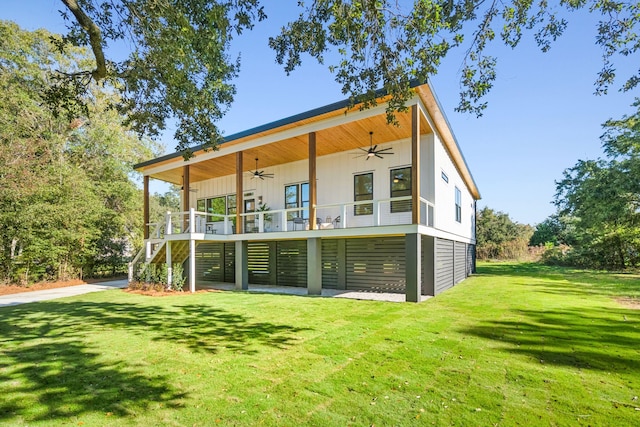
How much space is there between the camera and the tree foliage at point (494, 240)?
3200 cm

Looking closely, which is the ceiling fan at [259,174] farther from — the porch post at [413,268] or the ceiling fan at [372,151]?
the porch post at [413,268]

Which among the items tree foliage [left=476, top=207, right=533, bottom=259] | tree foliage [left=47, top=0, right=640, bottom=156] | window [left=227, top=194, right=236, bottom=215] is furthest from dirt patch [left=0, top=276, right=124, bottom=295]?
tree foliage [left=476, top=207, right=533, bottom=259]

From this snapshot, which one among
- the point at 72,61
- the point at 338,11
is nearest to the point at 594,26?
the point at 338,11

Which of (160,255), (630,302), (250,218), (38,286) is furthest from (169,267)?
(630,302)

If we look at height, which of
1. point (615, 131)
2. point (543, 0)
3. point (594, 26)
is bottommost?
point (594, 26)

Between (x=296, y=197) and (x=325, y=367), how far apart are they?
1050 cm

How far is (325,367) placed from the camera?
4020 mm

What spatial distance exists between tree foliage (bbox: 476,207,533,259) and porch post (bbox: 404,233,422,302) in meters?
27.2

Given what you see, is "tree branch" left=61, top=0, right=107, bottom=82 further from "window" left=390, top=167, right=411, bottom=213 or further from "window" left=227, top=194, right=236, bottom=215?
"window" left=227, top=194, right=236, bottom=215

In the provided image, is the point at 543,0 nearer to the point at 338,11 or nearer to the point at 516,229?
the point at 338,11

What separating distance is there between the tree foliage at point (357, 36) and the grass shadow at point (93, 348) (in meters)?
4.40

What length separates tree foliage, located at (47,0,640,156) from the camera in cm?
488

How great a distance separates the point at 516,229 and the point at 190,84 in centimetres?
3811

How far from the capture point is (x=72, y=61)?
18.0 metres
